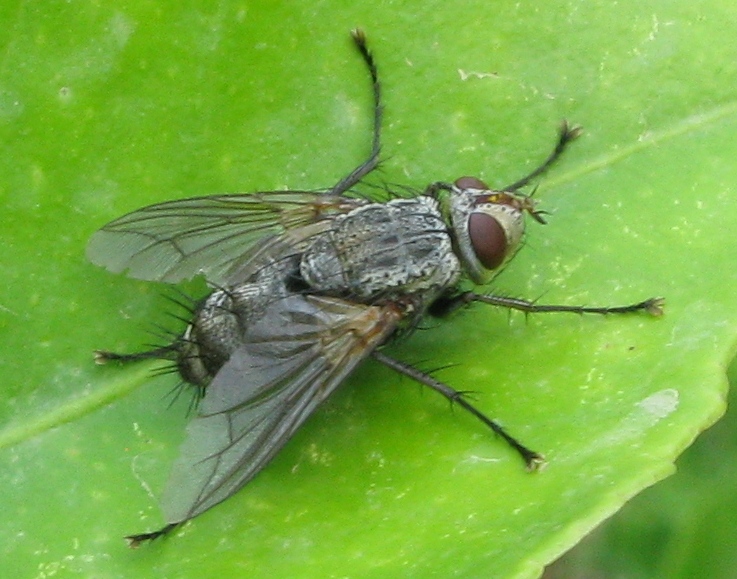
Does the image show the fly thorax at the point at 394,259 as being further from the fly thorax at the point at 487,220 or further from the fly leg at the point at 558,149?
the fly leg at the point at 558,149

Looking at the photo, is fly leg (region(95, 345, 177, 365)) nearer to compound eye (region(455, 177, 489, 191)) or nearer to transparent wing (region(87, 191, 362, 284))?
transparent wing (region(87, 191, 362, 284))

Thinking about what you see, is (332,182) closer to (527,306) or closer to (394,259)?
(394,259)

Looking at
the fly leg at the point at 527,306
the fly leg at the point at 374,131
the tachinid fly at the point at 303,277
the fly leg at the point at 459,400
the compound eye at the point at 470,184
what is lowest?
the fly leg at the point at 459,400

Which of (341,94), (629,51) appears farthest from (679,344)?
(341,94)

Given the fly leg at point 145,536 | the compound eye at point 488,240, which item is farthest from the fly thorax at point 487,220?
the fly leg at point 145,536

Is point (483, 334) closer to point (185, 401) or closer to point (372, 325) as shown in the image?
point (372, 325)


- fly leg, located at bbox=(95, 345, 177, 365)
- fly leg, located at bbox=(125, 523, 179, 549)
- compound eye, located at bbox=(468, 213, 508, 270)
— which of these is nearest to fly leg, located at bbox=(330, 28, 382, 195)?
compound eye, located at bbox=(468, 213, 508, 270)

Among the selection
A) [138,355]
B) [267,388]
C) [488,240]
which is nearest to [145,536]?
[267,388]
